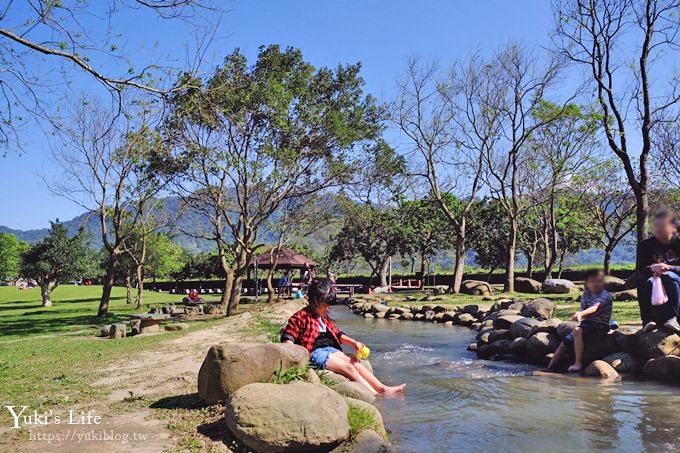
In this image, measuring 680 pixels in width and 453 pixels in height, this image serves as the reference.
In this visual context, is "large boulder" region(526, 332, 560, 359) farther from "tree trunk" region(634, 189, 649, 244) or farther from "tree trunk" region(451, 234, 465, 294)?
"tree trunk" region(451, 234, 465, 294)

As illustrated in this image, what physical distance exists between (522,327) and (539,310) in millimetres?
2447

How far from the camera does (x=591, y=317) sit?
28.8 feet

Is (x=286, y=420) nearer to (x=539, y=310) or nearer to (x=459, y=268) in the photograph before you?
(x=539, y=310)

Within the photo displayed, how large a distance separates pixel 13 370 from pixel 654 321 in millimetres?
9589

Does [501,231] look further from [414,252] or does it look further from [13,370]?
[13,370]

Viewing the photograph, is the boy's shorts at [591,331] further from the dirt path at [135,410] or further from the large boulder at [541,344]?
the dirt path at [135,410]

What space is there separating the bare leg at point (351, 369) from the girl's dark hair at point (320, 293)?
2.26 ft

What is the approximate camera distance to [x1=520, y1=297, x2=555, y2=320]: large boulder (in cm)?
1363

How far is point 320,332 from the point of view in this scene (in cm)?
678

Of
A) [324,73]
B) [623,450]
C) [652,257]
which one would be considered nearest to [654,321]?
[652,257]

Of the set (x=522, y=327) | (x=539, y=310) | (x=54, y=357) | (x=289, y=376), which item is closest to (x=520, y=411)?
(x=289, y=376)

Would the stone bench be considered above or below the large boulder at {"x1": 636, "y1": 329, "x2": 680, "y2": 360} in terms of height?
below

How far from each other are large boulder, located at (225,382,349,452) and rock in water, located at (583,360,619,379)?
17.0ft

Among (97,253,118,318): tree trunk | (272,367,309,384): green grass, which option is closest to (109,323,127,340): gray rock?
(97,253,118,318): tree trunk
